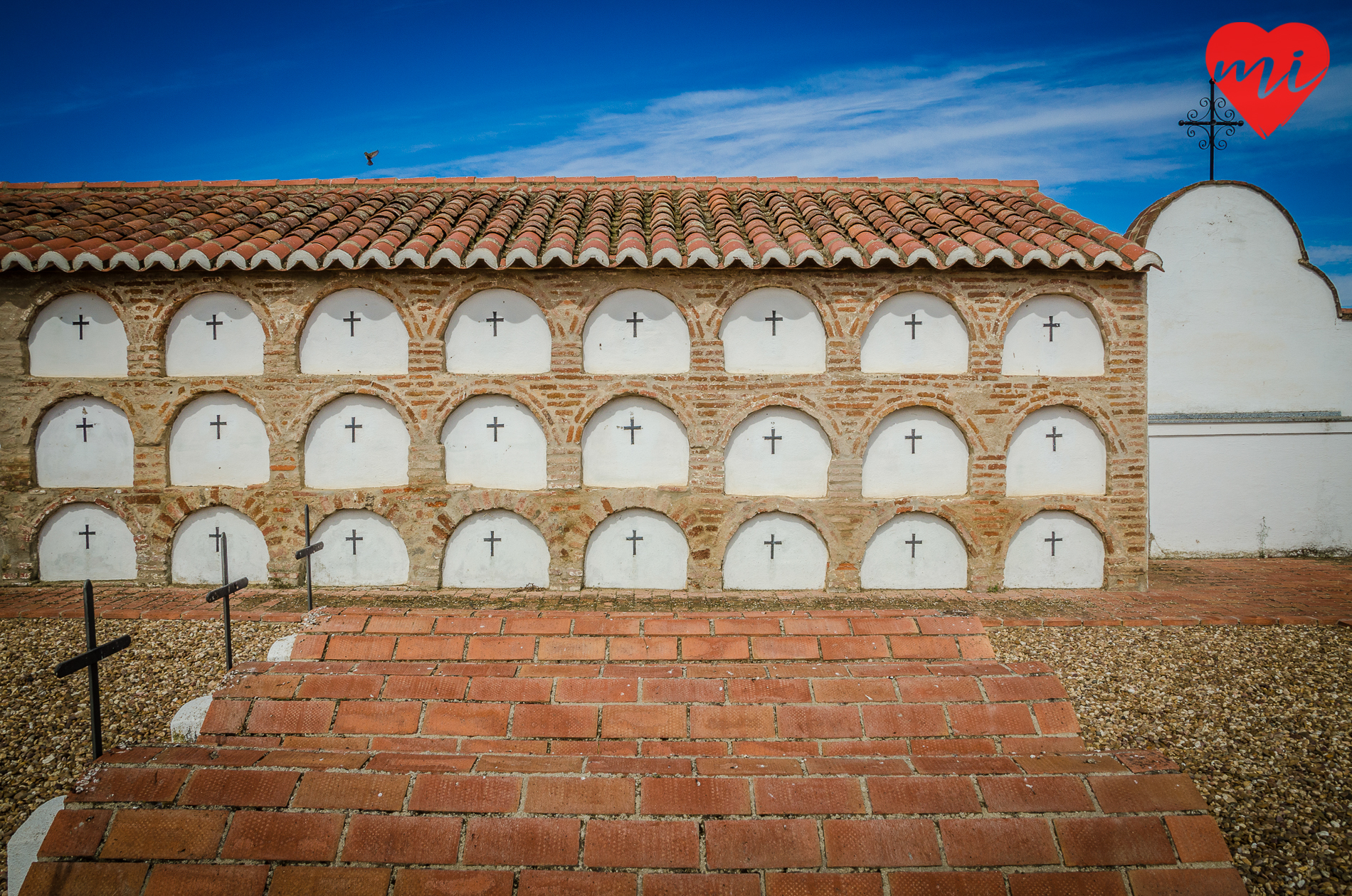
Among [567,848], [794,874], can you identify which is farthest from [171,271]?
[794,874]

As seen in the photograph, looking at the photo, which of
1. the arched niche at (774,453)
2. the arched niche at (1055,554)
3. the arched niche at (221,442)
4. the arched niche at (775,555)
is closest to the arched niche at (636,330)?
the arched niche at (774,453)

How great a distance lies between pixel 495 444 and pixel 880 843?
641 centimetres

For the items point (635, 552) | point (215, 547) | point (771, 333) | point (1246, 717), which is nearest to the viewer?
point (1246, 717)

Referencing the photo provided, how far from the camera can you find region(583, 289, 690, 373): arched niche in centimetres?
797

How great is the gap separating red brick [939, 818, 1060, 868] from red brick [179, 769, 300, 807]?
7.82ft

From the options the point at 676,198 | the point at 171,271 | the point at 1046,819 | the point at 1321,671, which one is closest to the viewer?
the point at 1046,819

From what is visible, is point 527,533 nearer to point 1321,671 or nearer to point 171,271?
point 171,271

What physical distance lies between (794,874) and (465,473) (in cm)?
648

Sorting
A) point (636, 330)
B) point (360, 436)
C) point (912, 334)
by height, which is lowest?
point (360, 436)

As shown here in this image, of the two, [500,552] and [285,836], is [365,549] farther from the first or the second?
[285,836]

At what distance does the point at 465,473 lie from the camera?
8109 mm

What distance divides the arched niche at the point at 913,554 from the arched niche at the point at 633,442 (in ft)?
7.76

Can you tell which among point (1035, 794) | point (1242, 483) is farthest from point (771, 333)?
point (1242, 483)

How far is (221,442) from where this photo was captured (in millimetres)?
8133
